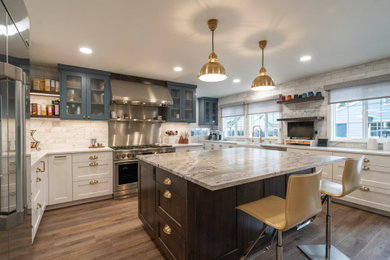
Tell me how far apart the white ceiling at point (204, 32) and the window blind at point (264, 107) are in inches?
53.7

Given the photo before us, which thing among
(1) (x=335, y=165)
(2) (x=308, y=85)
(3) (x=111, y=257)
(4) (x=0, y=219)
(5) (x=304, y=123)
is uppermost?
A: (2) (x=308, y=85)

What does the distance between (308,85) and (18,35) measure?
467 centimetres

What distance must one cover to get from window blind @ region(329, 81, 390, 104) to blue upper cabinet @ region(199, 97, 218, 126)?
3.53m

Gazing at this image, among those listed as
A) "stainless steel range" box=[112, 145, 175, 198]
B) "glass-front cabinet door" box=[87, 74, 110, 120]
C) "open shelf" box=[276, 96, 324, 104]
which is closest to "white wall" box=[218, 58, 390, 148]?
"open shelf" box=[276, 96, 324, 104]

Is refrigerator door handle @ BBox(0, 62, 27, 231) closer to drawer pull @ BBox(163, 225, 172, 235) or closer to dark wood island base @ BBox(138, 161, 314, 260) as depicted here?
dark wood island base @ BBox(138, 161, 314, 260)

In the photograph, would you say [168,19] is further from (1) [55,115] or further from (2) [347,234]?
(2) [347,234]

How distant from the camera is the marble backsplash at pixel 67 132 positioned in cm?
341

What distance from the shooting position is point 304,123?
13.4ft

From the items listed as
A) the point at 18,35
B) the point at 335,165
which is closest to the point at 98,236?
the point at 18,35

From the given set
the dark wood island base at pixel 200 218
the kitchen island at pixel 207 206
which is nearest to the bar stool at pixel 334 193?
the kitchen island at pixel 207 206

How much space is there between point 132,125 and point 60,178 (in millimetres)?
1693

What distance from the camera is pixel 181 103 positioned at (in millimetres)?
4719

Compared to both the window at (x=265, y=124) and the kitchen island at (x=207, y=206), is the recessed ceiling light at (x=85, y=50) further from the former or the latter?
the window at (x=265, y=124)

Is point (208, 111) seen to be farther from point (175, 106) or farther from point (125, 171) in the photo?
point (125, 171)
